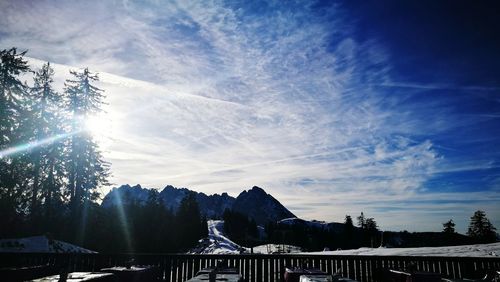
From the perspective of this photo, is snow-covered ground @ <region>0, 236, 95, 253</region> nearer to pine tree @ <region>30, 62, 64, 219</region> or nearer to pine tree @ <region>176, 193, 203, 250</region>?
pine tree @ <region>30, 62, 64, 219</region>

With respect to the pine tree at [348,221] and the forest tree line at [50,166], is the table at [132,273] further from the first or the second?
the pine tree at [348,221]

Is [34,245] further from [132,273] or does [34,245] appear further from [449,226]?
[449,226]

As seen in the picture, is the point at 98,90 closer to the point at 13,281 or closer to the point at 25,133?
the point at 25,133

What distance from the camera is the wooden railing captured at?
12938 millimetres

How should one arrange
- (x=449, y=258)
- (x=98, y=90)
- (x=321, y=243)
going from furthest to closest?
1. (x=321, y=243)
2. (x=98, y=90)
3. (x=449, y=258)

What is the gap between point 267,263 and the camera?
13.4 metres

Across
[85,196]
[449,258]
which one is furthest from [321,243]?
[449,258]

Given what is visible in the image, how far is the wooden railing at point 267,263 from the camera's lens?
42.4 feet

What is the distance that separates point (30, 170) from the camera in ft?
95.0

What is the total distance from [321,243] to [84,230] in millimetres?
98869

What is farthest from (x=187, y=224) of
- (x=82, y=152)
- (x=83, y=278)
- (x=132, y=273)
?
(x=83, y=278)

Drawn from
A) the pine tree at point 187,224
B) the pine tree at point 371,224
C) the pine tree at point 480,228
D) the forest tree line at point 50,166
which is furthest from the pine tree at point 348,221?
the forest tree line at point 50,166

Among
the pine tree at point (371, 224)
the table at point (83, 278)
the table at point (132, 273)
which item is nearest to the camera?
the table at point (83, 278)

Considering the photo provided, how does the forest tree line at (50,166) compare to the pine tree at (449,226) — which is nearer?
the forest tree line at (50,166)
